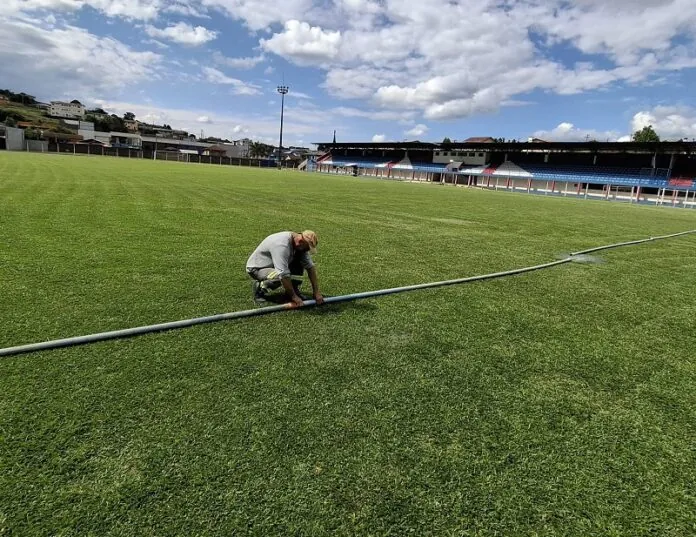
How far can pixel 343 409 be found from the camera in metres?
3.17

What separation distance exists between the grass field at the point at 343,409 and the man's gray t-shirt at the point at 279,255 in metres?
0.58

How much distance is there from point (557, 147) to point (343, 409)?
60.7m

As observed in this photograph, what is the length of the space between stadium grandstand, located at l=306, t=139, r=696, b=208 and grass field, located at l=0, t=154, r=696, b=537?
159 feet

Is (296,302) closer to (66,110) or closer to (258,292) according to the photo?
(258,292)

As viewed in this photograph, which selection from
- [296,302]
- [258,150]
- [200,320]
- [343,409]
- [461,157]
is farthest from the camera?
[258,150]

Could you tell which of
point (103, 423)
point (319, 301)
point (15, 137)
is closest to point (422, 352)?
point (319, 301)

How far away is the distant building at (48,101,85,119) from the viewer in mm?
167363

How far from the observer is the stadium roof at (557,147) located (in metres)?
45.1

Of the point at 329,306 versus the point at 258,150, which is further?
the point at 258,150

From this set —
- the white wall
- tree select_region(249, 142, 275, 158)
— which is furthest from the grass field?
tree select_region(249, 142, 275, 158)

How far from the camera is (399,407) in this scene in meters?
3.25

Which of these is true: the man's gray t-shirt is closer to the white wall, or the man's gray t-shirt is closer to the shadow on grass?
the shadow on grass

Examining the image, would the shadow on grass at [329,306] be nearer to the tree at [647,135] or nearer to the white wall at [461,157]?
the white wall at [461,157]

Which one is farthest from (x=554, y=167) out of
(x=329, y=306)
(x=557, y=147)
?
(x=329, y=306)
